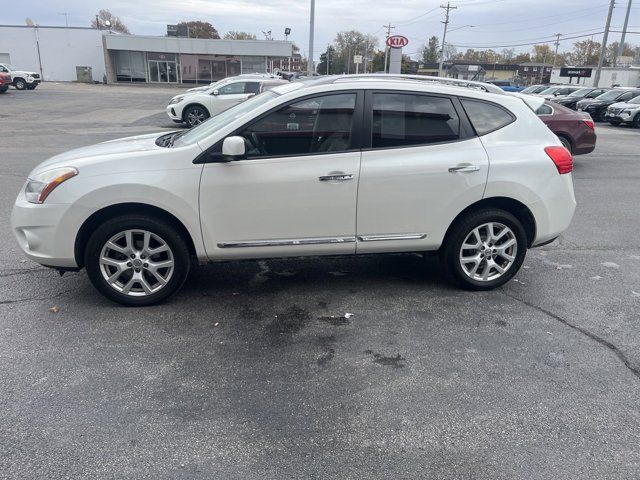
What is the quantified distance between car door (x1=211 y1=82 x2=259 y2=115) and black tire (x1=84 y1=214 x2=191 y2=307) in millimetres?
13578

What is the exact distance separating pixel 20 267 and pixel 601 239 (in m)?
6.73

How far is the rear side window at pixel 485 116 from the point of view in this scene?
4.52 m

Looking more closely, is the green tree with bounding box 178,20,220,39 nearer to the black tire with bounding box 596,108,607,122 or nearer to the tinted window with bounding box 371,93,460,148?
the black tire with bounding box 596,108,607,122

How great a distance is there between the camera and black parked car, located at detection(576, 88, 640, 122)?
86.4 feet

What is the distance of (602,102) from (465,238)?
87.3 feet

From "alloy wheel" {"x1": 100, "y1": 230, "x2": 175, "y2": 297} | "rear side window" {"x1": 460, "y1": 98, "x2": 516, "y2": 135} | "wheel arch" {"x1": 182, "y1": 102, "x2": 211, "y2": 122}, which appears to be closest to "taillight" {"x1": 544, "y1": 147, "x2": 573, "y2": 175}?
"rear side window" {"x1": 460, "y1": 98, "x2": 516, "y2": 135}

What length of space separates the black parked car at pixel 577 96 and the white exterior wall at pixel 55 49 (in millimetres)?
48688

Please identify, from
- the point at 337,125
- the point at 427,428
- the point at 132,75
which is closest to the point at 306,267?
the point at 337,125

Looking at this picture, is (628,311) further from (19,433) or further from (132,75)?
(132,75)

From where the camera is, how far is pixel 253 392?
319cm

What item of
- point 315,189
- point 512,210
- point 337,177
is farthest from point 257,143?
point 512,210

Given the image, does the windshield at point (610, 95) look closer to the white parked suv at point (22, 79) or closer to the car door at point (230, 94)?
the car door at point (230, 94)

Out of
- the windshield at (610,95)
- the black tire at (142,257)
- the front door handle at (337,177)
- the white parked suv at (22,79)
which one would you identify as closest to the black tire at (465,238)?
the front door handle at (337,177)

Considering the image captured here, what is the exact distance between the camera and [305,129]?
167 inches
